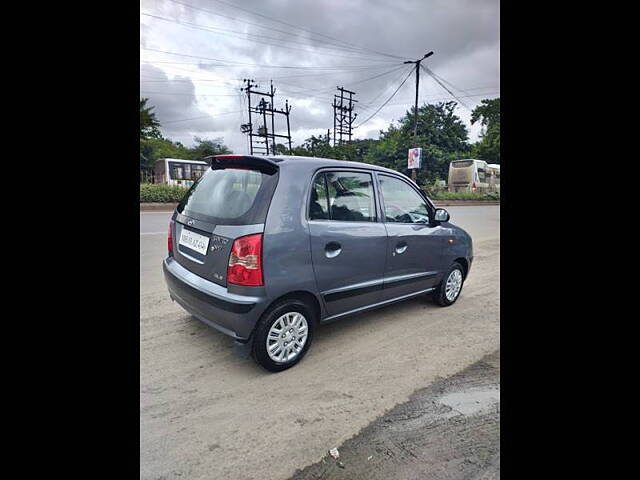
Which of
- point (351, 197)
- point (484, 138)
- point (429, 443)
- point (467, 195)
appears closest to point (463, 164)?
point (467, 195)

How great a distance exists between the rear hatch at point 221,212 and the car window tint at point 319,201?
35cm

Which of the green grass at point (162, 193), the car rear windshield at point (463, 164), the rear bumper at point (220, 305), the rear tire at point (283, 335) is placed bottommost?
the rear tire at point (283, 335)

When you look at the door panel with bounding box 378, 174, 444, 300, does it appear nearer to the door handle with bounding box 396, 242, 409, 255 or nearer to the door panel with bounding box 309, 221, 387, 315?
the door handle with bounding box 396, 242, 409, 255

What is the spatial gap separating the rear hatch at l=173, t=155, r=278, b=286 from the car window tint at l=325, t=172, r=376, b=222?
1.89 feet

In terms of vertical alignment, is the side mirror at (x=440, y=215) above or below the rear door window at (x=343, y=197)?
below

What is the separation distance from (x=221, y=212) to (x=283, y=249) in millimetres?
582

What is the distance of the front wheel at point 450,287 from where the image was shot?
4176 millimetres

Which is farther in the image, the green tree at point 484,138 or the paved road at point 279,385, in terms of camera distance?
the green tree at point 484,138

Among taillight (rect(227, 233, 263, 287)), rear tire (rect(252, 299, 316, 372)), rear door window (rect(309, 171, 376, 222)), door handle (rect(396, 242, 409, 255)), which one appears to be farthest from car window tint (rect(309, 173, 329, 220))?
door handle (rect(396, 242, 409, 255))

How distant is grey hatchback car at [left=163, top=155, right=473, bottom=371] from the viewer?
2.50 m

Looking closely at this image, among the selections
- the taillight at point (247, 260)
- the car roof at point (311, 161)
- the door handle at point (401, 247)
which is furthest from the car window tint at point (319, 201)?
the door handle at point (401, 247)

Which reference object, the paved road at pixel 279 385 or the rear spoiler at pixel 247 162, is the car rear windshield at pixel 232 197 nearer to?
the rear spoiler at pixel 247 162
